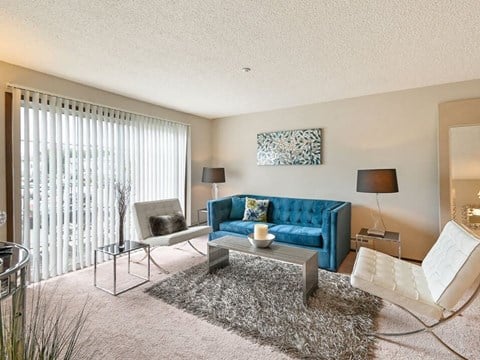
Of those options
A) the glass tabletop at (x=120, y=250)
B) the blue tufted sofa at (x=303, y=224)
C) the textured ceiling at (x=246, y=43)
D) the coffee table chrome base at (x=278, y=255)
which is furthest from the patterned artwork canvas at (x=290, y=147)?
the glass tabletop at (x=120, y=250)

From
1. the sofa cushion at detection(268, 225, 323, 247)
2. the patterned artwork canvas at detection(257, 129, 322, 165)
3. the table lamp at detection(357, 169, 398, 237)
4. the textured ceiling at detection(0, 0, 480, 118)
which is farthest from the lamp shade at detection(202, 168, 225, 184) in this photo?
the table lamp at detection(357, 169, 398, 237)

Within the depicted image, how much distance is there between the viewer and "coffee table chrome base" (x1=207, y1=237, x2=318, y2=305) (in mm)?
2461

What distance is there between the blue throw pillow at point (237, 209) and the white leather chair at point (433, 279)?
2.40 meters

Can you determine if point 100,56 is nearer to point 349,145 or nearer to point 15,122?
point 15,122

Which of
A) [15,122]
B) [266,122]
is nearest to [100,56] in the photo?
[15,122]

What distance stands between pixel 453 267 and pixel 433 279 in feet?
0.74

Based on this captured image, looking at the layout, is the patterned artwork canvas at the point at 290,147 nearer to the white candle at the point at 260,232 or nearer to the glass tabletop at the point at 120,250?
the white candle at the point at 260,232

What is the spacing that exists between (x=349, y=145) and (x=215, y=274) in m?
2.75

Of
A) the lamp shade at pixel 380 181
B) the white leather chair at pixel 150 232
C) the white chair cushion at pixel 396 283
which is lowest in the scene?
the white chair cushion at pixel 396 283

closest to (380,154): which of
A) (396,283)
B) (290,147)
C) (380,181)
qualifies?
(380,181)

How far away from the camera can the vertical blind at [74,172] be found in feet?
9.36

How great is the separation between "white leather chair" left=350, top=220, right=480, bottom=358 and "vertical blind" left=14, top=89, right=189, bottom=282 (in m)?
3.19

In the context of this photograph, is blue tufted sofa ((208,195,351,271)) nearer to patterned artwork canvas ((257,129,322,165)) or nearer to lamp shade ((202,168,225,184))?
lamp shade ((202,168,225,184))

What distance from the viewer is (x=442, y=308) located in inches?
68.3
